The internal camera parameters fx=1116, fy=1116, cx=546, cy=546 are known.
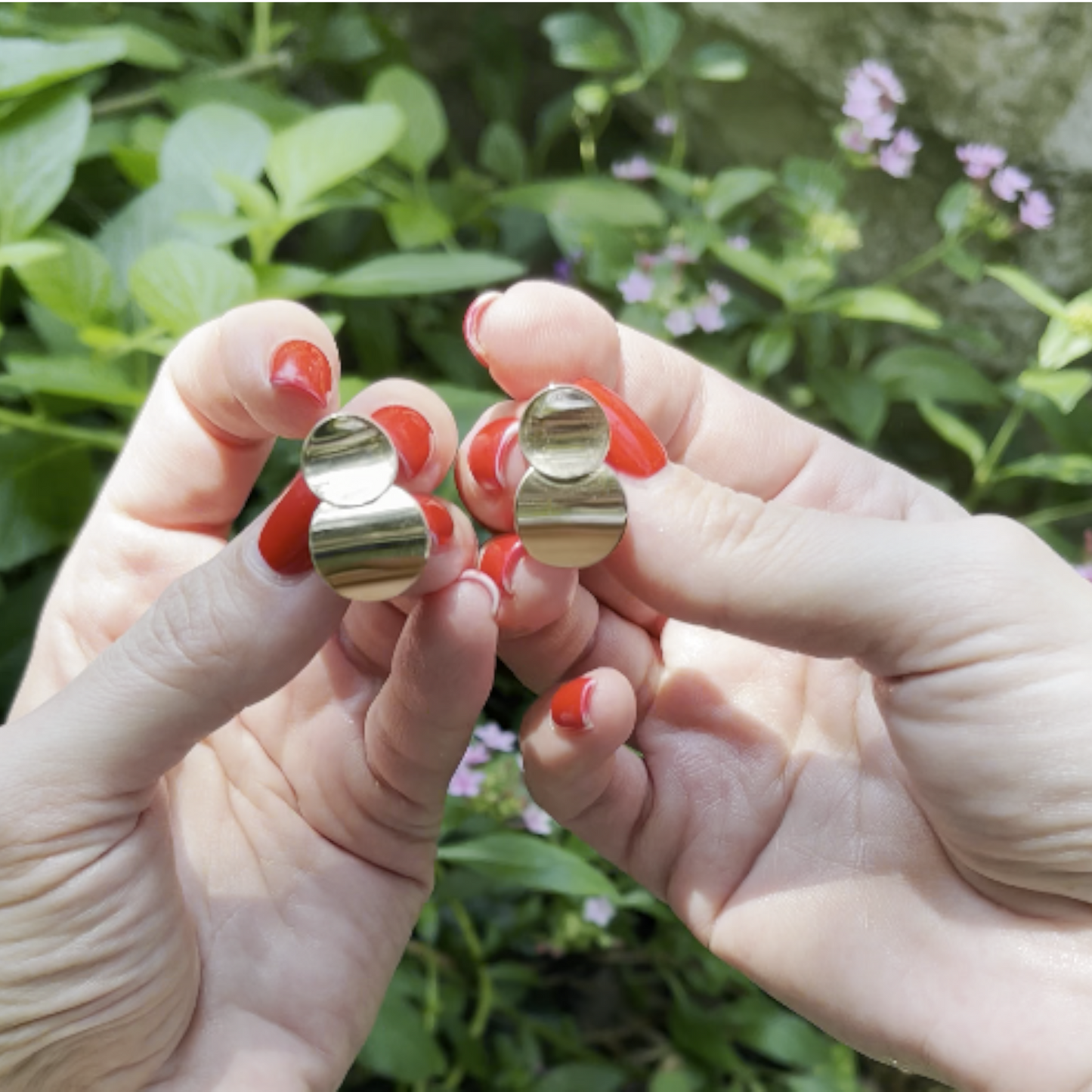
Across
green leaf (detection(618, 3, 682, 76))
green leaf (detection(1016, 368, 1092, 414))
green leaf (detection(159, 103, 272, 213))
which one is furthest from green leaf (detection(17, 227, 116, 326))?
green leaf (detection(1016, 368, 1092, 414))

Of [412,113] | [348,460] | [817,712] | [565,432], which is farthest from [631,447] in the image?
[412,113]

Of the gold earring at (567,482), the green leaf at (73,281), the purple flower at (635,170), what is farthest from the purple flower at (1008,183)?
the green leaf at (73,281)

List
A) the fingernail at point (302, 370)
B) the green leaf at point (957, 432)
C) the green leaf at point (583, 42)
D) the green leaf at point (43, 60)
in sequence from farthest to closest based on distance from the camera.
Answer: the green leaf at point (583, 42), the green leaf at point (957, 432), the green leaf at point (43, 60), the fingernail at point (302, 370)

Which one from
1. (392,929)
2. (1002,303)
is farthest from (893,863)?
(1002,303)

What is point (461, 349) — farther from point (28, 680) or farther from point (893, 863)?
point (893, 863)

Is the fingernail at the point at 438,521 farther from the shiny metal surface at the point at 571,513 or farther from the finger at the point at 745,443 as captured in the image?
the finger at the point at 745,443

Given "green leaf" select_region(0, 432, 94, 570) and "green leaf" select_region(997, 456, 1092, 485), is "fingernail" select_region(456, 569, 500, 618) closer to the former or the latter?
"green leaf" select_region(0, 432, 94, 570)
